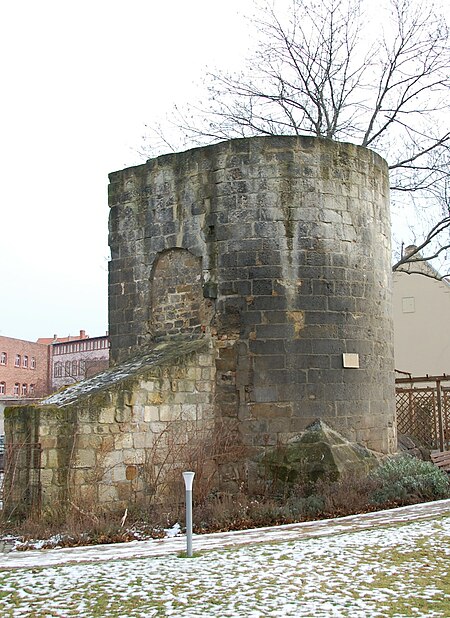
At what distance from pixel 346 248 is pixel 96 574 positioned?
299 inches

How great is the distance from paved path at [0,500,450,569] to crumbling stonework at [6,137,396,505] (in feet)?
7.52

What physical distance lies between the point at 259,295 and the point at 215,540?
460 centimetres

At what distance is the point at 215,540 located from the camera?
377 inches

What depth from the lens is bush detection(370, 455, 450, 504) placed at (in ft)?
39.1

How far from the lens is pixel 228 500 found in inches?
457

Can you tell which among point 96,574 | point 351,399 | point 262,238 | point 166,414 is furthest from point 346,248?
point 96,574

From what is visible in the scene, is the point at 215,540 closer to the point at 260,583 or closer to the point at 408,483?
the point at 260,583

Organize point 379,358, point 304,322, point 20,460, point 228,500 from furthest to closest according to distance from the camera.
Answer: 1. point 379,358
2. point 304,322
3. point 228,500
4. point 20,460

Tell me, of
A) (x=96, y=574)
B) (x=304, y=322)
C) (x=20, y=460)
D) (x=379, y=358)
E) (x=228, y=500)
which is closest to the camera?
(x=96, y=574)

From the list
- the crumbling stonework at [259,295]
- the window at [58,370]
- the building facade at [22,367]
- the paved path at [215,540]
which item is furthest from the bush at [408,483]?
the window at [58,370]

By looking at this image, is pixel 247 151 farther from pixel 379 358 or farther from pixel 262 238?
pixel 379 358

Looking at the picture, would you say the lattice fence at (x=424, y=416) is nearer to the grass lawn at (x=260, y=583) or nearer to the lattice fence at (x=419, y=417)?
the lattice fence at (x=419, y=417)

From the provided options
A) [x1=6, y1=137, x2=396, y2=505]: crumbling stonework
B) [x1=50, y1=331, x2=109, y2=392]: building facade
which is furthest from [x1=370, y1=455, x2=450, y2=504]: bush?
[x1=50, y1=331, x2=109, y2=392]: building facade

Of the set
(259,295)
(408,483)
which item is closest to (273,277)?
(259,295)
